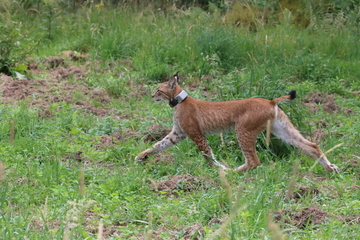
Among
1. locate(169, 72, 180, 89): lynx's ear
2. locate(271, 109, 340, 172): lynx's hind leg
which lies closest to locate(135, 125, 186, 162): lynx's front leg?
locate(169, 72, 180, 89): lynx's ear

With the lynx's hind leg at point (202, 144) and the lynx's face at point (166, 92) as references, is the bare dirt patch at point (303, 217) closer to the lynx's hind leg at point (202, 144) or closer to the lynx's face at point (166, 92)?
the lynx's hind leg at point (202, 144)

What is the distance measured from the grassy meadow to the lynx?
167 millimetres

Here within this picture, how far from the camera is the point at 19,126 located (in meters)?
7.36

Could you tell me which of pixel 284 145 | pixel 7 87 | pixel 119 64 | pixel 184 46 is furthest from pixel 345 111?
pixel 7 87

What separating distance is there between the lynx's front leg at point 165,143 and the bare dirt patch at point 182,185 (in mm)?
904

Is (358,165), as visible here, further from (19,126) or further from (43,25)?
(43,25)

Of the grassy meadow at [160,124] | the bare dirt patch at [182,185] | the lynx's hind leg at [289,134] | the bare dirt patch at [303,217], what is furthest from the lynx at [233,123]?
the bare dirt patch at [303,217]

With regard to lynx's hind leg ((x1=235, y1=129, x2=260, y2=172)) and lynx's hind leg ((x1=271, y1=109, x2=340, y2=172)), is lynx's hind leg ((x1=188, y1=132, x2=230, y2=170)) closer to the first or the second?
lynx's hind leg ((x1=235, y1=129, x2=260, y2=172))

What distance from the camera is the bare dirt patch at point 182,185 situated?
5578 mm

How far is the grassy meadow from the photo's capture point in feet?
14.8

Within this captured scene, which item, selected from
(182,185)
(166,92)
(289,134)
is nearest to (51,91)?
(166,92)

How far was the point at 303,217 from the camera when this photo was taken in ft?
15.1

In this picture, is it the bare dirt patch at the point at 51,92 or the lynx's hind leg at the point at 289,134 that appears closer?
the lynx's hind leg at the point at 289,134

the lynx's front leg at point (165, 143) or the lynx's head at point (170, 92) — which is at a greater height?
the lynx's head at point (170, 92)
